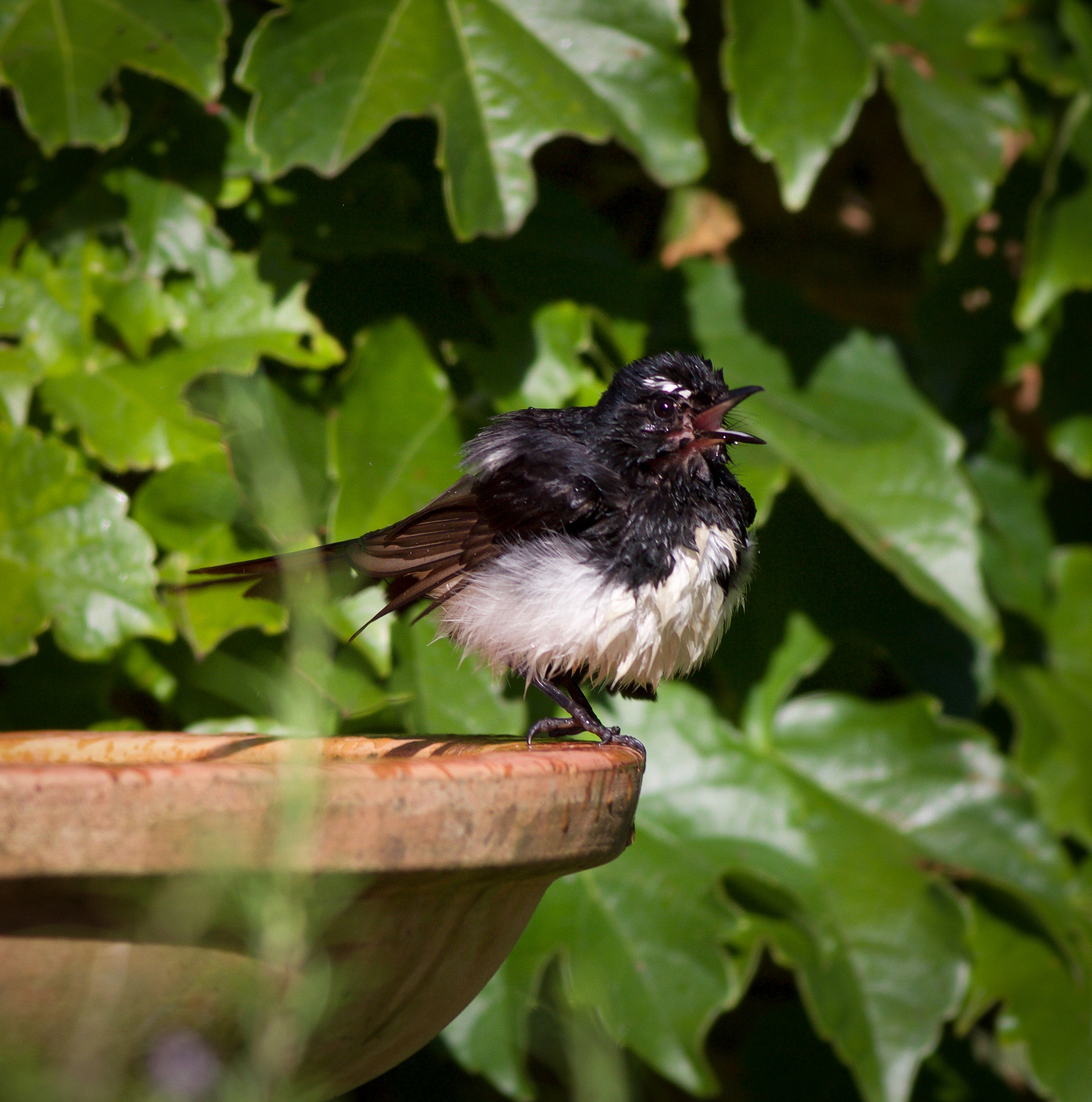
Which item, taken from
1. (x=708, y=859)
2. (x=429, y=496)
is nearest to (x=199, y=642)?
(x=429, y=496)

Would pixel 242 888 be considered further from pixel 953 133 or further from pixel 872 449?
pixel 953 133

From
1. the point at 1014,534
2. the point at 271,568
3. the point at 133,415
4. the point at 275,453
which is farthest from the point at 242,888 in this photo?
the point at 1014,534

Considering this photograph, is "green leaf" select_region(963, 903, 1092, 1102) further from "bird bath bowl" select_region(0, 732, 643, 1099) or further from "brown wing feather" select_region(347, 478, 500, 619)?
"bird bath bowl" select_region(0, 732, 643, 1099)

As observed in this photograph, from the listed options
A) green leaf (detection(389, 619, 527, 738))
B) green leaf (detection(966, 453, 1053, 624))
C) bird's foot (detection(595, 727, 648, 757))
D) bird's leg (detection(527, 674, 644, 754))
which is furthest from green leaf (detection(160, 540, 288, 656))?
green leaf (detection(966, 453, 1053, 624))

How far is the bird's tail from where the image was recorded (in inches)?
85.7

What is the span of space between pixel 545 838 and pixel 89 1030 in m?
0.48

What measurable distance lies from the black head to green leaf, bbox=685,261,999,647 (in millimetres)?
506

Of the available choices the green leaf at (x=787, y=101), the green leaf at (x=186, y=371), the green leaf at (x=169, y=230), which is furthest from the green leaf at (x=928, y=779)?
the green leaf at (x=169, y=230)

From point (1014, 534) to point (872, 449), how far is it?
0.90 meters

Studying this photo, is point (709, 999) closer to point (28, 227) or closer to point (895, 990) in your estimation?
point (895, 990)

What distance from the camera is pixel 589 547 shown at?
2049mm

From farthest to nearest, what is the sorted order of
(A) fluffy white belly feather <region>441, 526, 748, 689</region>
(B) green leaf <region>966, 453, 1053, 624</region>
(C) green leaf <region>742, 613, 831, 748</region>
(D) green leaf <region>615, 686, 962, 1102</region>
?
(B) green leaf <region>966, 453, 1053, 624</region>, (C) green leaf <region>742, 613, 831, 748</region>, (D) green leaf <region>615, 686, 962, 1102</region>, (A) fluffy white belly feather <region>441, 526, 748, 689</region>

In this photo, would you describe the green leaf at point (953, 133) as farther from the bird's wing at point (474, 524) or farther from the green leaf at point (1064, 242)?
the bird's wing at point (474, 524)

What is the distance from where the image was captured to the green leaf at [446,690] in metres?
2.39
